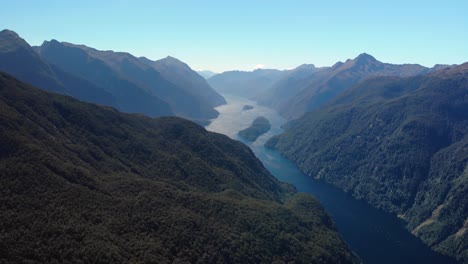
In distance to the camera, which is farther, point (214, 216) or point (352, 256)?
point (352, 256)

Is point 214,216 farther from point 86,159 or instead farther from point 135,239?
point 86,159

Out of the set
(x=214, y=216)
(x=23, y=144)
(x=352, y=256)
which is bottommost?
(x=352, y=256)

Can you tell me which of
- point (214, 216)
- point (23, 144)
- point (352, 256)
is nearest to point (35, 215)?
point (23, 144)

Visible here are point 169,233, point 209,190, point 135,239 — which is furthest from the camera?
point 209,190

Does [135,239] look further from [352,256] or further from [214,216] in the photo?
[352,256]

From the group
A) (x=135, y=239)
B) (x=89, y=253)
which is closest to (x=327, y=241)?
(x=135, y=239)

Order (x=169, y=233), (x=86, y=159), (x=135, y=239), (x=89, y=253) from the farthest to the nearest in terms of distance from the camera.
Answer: (x=86, y=159) → (x=169, y=233) → (x=135, y=239) → (x=89, y=253)

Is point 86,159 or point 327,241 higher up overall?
point 86,159
